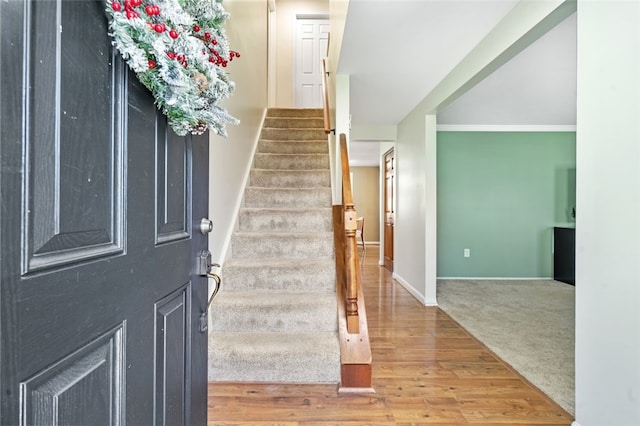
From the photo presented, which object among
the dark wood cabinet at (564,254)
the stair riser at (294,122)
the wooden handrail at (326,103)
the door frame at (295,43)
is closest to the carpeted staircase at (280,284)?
the wooden handrail at (326,103)

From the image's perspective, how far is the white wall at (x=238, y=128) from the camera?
88.0 inches

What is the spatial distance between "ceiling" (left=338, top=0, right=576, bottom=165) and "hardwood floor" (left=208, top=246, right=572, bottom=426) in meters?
2.29

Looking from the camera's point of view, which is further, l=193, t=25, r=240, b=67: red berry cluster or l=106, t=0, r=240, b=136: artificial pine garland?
l=193, t=25, r=240, b=67: red berry cluster

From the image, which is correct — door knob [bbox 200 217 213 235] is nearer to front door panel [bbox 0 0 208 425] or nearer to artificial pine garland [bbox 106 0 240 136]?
front door panel [bbox 0 0 208 425]

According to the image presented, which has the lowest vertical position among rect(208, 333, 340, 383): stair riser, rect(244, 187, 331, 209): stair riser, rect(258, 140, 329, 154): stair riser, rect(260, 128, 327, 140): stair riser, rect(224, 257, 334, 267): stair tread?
rect(208, 333, 340, 383): stair riser

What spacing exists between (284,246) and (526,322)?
8.01 feet

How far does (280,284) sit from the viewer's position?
7.77ft

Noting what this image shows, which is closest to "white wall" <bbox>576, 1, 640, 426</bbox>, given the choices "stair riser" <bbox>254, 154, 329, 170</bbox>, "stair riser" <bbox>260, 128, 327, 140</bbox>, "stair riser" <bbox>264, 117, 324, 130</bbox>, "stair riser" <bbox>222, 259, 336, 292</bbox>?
"stair riser" <bbox>222, 259, 336, 292</bbox>

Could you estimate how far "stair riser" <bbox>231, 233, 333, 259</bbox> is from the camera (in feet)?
8.54

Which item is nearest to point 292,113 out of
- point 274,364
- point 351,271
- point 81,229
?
point 351,271

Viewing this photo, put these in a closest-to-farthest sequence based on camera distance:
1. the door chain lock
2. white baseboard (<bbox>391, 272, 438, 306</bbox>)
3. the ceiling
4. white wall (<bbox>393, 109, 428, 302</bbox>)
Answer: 1. the door chain lock
2. the ceiling
3. white baseboard (<bbox>391, 272, 438, 306</bbox>)
4. white wall (<bbox>393, 109, 428, 302</bbox>)

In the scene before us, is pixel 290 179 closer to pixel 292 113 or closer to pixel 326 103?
pixel 326 103

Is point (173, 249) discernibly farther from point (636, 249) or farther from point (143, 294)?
point (636, 249)

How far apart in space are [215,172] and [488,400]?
2.12 m
